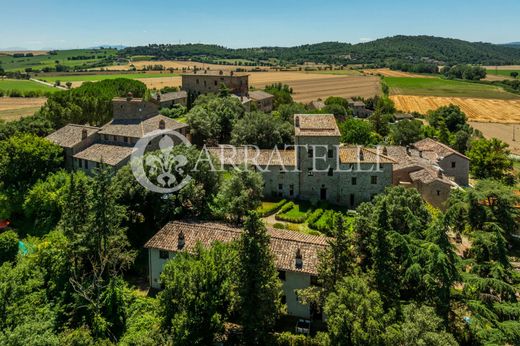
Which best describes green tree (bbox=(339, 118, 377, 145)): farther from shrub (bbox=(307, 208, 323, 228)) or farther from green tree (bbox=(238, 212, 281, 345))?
green tree (bbox=(238, 212, 281, 345))

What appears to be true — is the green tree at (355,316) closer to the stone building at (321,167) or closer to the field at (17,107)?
the stone building at (321,167)

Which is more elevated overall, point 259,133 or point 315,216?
point 259,133

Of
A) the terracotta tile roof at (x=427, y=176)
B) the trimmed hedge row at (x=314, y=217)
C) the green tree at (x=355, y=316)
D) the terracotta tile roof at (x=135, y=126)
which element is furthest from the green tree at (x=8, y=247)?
the terracotta tile roof at (x=427, y=176)

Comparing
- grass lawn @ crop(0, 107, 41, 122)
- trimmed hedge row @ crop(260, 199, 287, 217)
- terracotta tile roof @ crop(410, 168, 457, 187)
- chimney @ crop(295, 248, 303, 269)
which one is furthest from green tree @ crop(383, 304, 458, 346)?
grass lawn @ crop(0, 107, 41, 122)

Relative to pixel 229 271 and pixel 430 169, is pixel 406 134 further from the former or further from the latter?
pixel 229 271

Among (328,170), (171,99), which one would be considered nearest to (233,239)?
(328,170)

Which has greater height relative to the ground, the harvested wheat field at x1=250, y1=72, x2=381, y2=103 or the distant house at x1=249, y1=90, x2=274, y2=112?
the harvested wheat field at x1=250, y1=72, x2=381, y2=103

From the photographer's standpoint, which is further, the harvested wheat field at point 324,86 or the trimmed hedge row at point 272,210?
the harvested wheat field at point 324,86
